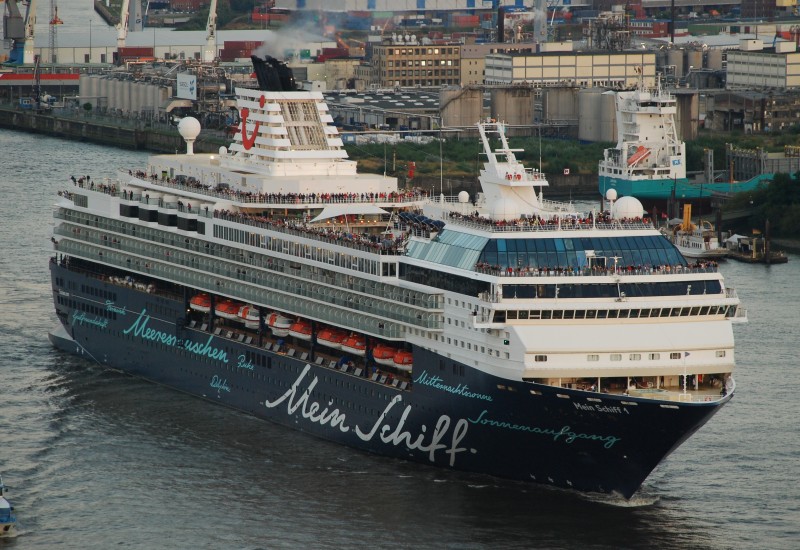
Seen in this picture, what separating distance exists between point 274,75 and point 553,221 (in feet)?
41.9

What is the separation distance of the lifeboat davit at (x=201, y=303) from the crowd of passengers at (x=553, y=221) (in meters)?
8.98

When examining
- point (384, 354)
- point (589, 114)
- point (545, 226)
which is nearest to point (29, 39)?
point (589, 114)

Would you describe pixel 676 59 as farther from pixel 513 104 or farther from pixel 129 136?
pixel 129 136

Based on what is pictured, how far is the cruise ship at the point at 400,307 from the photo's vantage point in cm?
3772

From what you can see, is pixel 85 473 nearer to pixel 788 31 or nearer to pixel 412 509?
pixel 412 509

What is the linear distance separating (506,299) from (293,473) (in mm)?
6521

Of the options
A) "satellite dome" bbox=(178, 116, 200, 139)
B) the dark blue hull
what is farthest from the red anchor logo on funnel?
the dark blue hull

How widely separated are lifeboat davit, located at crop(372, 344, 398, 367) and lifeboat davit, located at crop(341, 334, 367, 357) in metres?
0.51

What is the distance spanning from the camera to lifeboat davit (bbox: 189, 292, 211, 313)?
155 feet

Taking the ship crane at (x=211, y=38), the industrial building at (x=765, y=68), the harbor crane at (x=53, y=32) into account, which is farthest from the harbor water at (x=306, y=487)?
the harbor crane at (x=53, y=32)

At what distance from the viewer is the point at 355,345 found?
1658 inches

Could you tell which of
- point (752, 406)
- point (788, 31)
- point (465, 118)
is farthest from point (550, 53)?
point (752, 406)

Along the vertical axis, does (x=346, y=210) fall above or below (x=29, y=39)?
below

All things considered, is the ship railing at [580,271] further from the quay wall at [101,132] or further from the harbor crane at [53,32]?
the harbor crane at [53,32]
